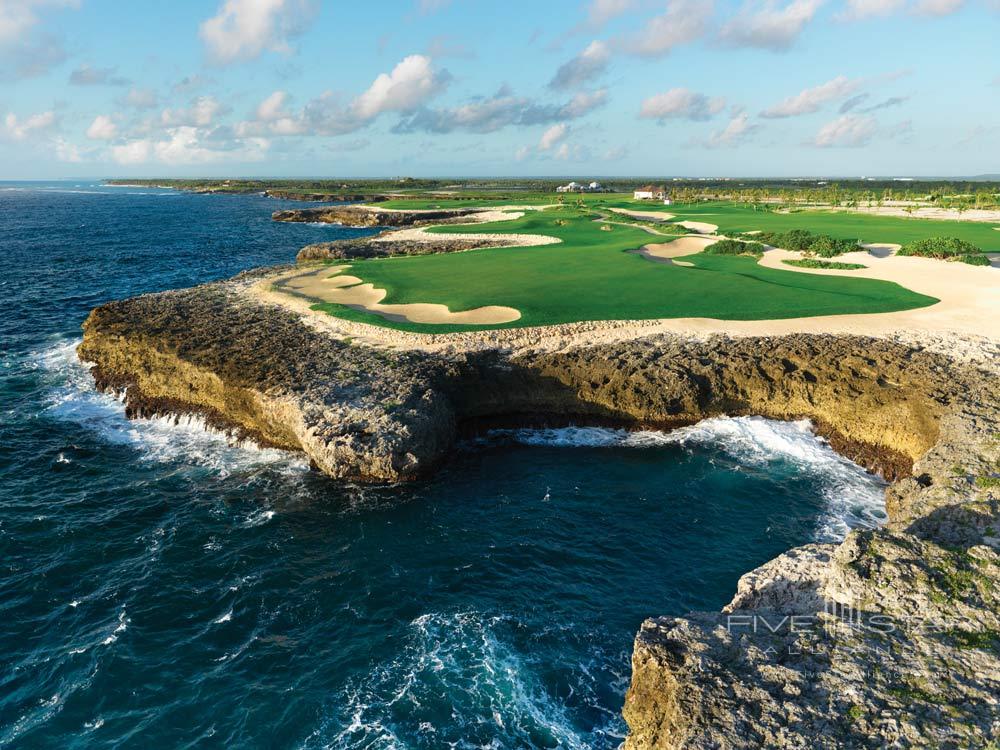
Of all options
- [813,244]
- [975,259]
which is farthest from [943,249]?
[813,244]

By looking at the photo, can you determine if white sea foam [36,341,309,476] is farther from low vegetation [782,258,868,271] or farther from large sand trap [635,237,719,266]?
low vegetation [782,258,868,271]

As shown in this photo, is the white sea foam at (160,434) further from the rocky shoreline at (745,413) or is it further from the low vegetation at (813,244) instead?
the low vegetation at (813,244)

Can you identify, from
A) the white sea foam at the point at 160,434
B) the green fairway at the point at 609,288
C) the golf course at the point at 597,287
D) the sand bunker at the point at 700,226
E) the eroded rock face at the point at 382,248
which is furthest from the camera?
the sand bunker at the point at 700,226

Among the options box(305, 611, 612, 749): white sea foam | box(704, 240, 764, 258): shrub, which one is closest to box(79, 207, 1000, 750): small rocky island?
box(305, 611, 612, 749): white sea foam

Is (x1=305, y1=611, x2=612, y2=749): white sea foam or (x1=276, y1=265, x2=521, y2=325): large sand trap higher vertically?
(x1=276, y1=265, x2=521, y2=325): large sand trap

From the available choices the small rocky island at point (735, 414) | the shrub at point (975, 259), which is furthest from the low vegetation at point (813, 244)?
the small rocky island at point (735, 414)

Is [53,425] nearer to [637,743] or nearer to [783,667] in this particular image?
[637,743]
